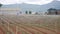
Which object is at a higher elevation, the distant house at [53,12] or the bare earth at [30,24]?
the distant house at [53,12]

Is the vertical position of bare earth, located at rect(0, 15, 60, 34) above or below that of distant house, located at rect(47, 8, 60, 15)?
below

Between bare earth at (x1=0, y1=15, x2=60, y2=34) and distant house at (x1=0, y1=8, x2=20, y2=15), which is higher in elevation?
distant house at (x1=0, y1=8, x2=20, y2=15)

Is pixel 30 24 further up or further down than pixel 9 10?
further down

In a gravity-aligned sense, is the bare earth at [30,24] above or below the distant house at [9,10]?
below

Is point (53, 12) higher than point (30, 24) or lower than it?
higher

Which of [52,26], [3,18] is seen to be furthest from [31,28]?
[3,18]


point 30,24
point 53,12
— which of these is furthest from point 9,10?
point 53,12

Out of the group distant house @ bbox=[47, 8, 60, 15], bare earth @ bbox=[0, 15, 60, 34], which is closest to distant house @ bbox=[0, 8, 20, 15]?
bare earth @ bbox=[0, 15, 60, 34]

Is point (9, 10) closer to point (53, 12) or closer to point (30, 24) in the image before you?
point (30, 24)

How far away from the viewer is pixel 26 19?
3.38 meters

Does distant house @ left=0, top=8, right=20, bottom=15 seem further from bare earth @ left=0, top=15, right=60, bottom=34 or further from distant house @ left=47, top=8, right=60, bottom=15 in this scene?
distant house @ left=47, top=8, right=60, bottom=15

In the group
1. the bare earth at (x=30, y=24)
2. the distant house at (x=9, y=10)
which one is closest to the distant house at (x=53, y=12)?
the bare earth at (x=30, y=24)

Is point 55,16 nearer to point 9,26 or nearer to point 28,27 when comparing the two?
point 28,27

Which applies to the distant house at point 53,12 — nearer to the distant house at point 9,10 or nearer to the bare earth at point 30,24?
the bare earth at point 30,24
